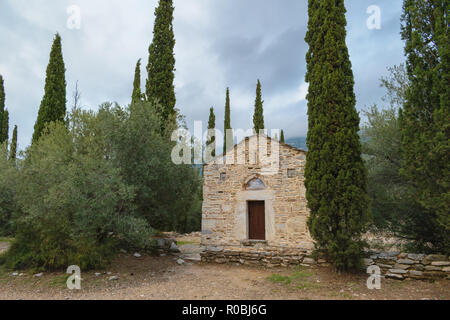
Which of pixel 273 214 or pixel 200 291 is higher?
pixel 273 214

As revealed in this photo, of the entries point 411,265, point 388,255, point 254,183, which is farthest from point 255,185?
point 411,265

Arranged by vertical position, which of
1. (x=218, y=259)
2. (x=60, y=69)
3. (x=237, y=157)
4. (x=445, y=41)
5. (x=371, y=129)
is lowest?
(x=218, y=259)

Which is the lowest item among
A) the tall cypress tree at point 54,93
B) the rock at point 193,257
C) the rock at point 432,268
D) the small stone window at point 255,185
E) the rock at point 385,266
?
the rock at point 193,257

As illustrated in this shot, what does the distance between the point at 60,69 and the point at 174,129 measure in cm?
770

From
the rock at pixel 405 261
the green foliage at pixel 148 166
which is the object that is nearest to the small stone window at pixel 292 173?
the rock at pixel 405 261

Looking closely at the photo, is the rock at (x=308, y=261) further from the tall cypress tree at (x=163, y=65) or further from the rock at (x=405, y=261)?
the tall cypress tree at (x=163, y=65)

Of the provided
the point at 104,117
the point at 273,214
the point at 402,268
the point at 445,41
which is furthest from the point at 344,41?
the point at 104,117

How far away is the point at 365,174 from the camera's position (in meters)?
7.32

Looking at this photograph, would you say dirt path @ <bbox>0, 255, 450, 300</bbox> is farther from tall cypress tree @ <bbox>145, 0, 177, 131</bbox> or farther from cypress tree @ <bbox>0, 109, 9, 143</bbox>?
cypress tree @ <bbox>0, 109, 9, 143</bbox>

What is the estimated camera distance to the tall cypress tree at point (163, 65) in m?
12.1

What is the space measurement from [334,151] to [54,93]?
42.4ft

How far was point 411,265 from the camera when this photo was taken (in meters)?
6.84
